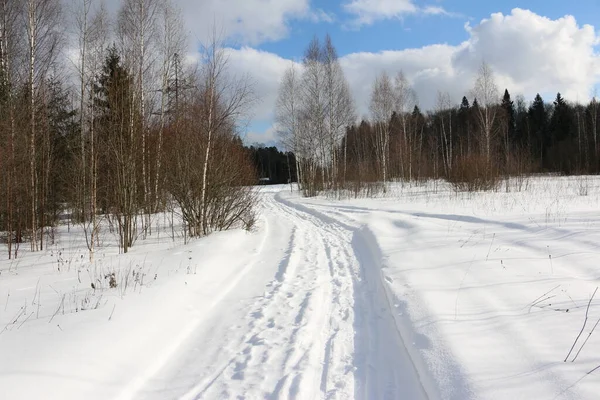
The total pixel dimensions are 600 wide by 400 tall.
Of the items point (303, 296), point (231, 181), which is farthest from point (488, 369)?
point (231, 181)

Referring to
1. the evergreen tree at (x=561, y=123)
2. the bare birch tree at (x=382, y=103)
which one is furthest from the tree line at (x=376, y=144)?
the evergreen tree at (x=561, y=123)

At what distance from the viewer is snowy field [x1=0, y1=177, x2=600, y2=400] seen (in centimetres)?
262

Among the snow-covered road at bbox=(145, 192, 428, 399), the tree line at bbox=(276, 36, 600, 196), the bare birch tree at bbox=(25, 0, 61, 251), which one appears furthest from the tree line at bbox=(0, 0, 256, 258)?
the tree line at bbox=(276, 36, 600, 196)

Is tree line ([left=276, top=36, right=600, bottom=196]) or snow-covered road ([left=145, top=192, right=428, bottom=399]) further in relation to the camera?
tree line ([left=276, top=36, right=600, bottom=196])

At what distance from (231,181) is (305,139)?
2062cm

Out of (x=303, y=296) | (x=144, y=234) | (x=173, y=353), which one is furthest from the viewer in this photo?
(x=144, y=234)

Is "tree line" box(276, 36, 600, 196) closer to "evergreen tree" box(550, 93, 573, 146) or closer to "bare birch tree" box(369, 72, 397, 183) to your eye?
"bare birch tree" box(369, 72, 397, 183)

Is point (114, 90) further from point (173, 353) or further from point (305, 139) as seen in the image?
point (305, 139)

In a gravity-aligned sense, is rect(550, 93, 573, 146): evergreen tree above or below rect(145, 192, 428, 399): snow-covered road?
above

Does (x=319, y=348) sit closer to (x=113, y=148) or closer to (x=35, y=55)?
(x=113, y=148)

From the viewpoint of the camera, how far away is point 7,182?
372 inches

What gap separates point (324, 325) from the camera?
384 centimetres

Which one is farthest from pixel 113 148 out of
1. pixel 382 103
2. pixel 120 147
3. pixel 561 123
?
pixel 561 123

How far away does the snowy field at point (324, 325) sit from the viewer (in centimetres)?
262
